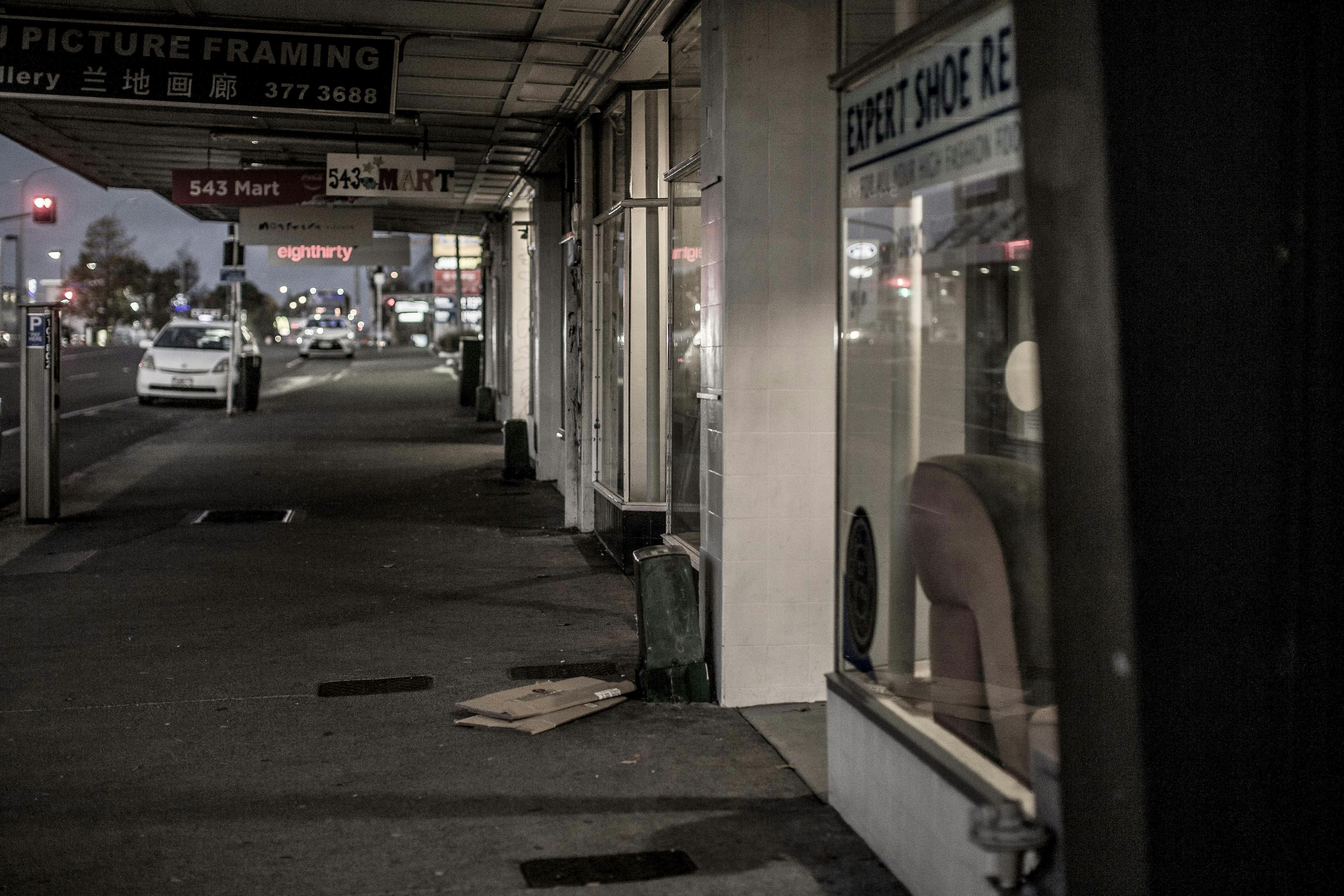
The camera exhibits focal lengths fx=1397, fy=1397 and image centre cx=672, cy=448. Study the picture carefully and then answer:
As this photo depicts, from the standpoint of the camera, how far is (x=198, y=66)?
28.0 feet

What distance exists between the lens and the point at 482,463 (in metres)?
18.2

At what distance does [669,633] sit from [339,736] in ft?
5.30

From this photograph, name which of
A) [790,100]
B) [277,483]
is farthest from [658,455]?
[277,483]

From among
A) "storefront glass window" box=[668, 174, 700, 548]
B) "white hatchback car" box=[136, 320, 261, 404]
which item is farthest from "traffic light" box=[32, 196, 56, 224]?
"storefront glass window" box=[668, 174, 700, 548]

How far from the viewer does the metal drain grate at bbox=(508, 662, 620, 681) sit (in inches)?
285

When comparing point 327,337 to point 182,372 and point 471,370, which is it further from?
point 471,370

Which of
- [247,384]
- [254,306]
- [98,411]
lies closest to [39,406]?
[247,384]

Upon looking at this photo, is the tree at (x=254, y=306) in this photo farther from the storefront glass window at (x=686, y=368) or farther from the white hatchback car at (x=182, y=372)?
the storefront glass window at (x=686, y=368)

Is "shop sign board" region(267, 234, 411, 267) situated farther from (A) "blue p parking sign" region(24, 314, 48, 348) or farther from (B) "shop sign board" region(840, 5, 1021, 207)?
(B) "shop sign board" region(840, 5, 1021, 207)

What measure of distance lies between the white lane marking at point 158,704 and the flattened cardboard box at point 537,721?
1.00 metres

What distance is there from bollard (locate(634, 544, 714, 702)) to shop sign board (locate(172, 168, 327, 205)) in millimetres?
9550

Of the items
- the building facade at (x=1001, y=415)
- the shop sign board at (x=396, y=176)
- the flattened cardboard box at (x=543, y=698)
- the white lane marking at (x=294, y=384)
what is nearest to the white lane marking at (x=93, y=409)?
the white lane marking at (x=294, y=384)

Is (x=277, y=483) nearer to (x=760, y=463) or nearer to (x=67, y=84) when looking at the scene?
(x=67, y=84)

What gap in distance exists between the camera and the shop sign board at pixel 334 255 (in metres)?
20.9
